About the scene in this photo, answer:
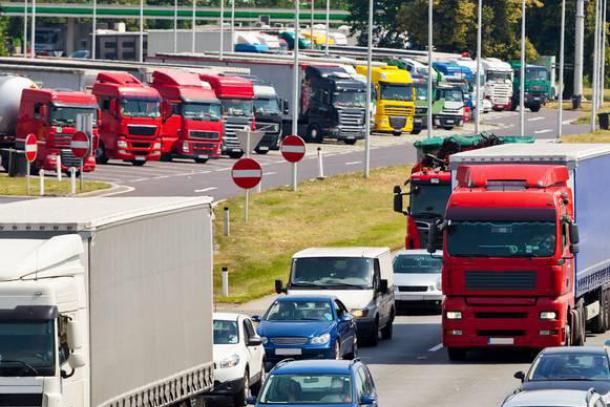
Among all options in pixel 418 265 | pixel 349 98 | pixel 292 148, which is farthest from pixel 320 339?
pixel 349 98

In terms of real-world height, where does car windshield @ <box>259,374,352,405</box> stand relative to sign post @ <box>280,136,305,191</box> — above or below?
below

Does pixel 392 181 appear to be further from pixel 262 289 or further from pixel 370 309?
pixel 370 309

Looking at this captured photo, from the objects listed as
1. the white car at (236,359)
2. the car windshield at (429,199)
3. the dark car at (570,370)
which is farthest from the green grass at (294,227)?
the dark car at (570,370)

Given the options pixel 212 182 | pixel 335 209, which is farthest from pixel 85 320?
pixel 212 182

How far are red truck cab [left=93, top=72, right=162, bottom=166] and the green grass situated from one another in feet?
30.3

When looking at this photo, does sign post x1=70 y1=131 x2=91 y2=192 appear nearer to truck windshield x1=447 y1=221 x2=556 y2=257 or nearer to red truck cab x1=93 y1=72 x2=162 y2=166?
red truck cab x1=93 y1=72 x2=162 y2=166

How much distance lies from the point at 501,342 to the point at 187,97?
47054 millimetres

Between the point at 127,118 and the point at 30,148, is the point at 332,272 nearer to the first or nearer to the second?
the point at 30,148

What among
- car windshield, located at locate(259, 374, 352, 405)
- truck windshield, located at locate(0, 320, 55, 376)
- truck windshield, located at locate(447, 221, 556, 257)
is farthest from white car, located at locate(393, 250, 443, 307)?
truck windshield, located at locate(0, 320, 55, 376)

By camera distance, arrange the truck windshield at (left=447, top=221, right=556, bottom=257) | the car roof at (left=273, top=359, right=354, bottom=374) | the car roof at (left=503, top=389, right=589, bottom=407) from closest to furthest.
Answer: the car roof at (left=503, top=389, right=589, bottom=407) → the car roof at (left=273, top=359, right=354, bottom=374) → the truck windshield at (left=447, top=221, right=556, bottom=257)

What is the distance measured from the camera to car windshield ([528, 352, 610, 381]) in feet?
80.7

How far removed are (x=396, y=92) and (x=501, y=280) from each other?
66102 mm

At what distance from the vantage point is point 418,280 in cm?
4262

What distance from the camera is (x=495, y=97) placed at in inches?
5017
